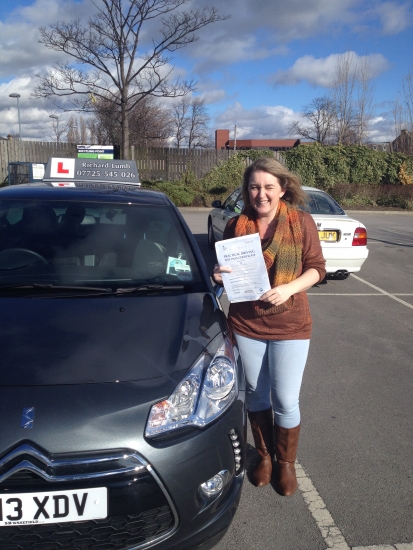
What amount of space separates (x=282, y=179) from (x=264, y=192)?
0.14 meters

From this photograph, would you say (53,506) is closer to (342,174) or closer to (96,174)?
(96,174)

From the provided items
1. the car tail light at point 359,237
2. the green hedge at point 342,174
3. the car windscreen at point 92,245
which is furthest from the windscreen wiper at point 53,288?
the green hedge at point 342,174

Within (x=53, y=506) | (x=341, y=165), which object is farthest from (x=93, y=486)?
(x=341, y=165)

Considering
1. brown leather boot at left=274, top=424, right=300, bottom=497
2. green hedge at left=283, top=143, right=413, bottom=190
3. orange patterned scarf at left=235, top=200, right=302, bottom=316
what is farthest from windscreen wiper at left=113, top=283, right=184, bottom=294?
green hedge at left=283, top=143, right=413, bottom=190

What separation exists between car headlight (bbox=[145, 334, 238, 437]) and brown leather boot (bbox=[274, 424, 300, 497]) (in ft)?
2.30

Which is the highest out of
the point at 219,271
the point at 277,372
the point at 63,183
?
the point at 63,183

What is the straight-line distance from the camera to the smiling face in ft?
8.86

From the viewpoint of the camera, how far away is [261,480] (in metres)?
2.96

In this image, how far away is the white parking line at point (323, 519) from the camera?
249 cm

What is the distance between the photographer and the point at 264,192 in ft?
8.89

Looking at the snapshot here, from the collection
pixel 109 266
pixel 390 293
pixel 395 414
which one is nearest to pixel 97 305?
pixel 109 266

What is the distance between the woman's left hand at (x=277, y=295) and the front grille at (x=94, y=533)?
1.10 meters

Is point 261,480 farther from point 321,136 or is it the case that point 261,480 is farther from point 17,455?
point 321,136

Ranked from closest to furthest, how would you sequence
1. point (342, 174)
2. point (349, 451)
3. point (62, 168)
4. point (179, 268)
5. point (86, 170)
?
point (179, 268), point (349, 451), point (62, 168), point (86, 170), point (342, 174)
